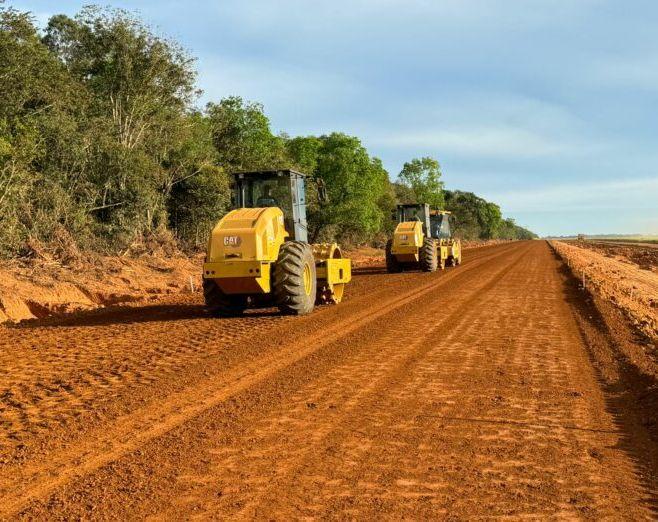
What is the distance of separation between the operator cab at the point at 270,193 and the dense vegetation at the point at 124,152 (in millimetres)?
1825

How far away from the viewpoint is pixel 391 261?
24.4m

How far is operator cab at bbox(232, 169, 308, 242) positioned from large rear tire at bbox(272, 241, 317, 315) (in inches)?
34.8

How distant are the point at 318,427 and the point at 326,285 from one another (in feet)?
27.7

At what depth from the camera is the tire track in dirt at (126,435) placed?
154 inches

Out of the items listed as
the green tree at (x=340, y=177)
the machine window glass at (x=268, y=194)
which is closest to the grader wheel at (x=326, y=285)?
the machine window glass at (x=268, y=194)

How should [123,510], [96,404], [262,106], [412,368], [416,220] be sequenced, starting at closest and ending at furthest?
[123,510], [96,404], [412,368], [416,220], [262,106]

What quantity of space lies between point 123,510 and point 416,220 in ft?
73.6

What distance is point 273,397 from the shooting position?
19.7ft

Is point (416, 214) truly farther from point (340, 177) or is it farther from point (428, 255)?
point (340, 177)

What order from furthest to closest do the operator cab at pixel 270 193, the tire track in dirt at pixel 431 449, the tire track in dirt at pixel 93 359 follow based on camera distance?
the operator cab at pixel 270 193 < the tire track in dirt at pixel 93 359 < the tire track in dirt at pixel 431 449

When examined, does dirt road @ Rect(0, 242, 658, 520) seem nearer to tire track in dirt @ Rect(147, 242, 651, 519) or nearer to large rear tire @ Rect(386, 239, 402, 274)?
tire track in dirt @ Rect(147, 242, 651, 519)

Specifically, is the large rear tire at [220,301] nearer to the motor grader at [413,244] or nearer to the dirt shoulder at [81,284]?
the dirt shoulder at [81,284]

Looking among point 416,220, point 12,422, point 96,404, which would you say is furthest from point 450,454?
point 416,220

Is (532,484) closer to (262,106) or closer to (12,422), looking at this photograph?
(12,422)
